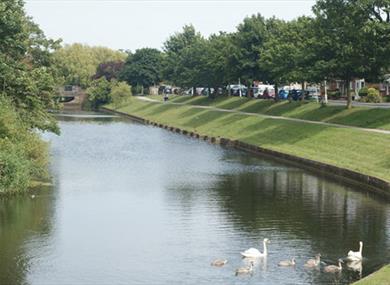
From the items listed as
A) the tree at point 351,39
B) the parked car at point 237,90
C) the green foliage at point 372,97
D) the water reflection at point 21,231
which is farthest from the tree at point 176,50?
the water reflection at point 21,231

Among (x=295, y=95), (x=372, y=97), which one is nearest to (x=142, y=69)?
(x=295, y=95)

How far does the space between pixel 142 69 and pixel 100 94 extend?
1838 cm

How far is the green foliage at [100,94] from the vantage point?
172 meters

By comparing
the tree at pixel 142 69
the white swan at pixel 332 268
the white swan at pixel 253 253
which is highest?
the tree at pixel 142 69

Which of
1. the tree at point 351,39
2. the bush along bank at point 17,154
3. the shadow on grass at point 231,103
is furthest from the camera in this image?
the shadow on grass at point 231,103

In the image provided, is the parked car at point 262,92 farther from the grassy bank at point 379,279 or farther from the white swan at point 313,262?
the grassy bank at point 379,279

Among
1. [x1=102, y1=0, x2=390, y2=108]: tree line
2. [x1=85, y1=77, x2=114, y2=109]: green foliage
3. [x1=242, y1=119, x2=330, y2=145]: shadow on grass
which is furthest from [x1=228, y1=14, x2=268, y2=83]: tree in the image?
[x1=85, y1=77, x2=114, y2=109]: green foliage

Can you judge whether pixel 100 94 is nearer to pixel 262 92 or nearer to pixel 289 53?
pixel 262 92

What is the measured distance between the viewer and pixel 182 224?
39.0 metres

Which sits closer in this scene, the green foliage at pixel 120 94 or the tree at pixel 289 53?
the tree at pixel 289 53

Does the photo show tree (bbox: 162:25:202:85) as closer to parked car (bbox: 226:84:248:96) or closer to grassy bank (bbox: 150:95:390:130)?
parked car (bbox: 226:84:248:96)

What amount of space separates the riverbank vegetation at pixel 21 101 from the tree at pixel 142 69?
414 feet

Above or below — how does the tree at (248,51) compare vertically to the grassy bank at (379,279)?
above

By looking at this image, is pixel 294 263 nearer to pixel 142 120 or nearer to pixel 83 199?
pixel 83 199
